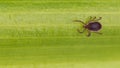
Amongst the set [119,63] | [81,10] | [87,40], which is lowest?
[119,63]

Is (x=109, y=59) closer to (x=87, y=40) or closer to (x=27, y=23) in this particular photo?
(x=87, y=40)

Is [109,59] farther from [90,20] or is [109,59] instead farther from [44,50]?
[44,50]

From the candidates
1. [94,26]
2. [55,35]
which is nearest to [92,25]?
[94,26]

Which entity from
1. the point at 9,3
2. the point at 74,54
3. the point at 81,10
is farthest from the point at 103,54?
the point at 9,3

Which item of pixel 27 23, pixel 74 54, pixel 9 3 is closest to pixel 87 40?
pixel 74 54

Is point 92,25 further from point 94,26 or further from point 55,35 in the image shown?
point 55,35

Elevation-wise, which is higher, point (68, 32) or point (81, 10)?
point (81, 10)
